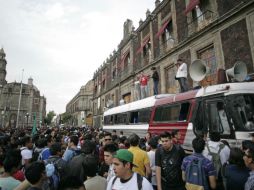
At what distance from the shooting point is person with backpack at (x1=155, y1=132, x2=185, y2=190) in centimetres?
406

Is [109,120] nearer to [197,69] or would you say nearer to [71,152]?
[197,69]

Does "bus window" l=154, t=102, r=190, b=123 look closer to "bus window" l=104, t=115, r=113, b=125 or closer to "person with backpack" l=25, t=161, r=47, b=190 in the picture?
"person with backpack" l=25, t=161, r=47, b=190

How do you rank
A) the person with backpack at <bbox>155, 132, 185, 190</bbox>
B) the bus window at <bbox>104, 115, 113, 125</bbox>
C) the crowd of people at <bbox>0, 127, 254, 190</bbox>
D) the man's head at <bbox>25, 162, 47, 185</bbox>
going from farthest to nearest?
the bus window at <bbox>104, 115, 113, 125</bbox> < the person with backpack at <bbox>155, 132, 185, 190</bbox> < the man's head at <bbox>25, 162, 47, 185</bbox> < the crowd of people at <bbox>0, 127, 254, 190</bbox>

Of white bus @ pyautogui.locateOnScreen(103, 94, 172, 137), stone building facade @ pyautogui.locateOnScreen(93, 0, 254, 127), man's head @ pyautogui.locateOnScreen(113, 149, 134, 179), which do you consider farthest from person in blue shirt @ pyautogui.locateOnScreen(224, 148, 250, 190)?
stone building facade @ pyautogui.locateOnScreen(93, 0, 254, 127)

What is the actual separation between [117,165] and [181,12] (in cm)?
1638

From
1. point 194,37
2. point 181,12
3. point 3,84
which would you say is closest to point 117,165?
point 194,37

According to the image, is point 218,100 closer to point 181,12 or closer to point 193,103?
point 193,103

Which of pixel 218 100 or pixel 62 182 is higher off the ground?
pixel 218 100

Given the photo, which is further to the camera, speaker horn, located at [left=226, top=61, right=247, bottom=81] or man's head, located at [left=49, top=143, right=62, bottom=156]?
speaker horn, located at [left=226, top=61, right=247, bottom=81]

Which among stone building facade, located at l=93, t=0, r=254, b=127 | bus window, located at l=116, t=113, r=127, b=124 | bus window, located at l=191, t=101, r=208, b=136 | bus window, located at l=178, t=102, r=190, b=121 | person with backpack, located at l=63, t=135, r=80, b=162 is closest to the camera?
person with backpack, located at l=63, t=135, r=80, b=162

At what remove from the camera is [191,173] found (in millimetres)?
3670

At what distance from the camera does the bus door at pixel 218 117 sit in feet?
22.8

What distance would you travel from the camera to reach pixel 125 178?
2.71 meters

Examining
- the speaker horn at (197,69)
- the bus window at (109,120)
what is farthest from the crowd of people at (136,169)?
the bus window at (109,120)
